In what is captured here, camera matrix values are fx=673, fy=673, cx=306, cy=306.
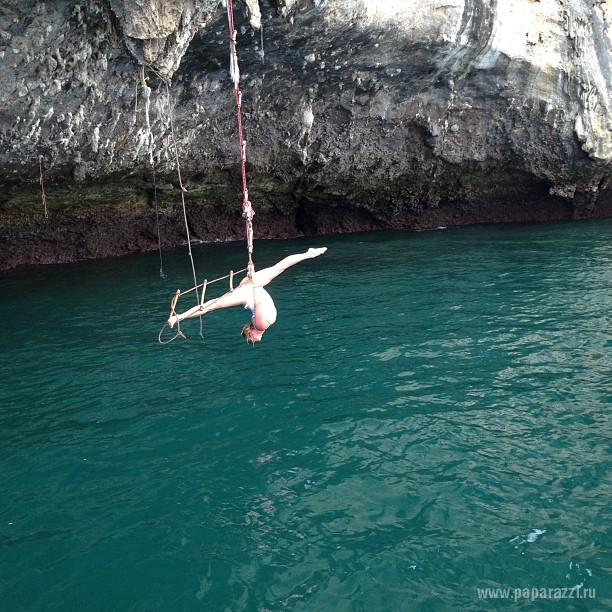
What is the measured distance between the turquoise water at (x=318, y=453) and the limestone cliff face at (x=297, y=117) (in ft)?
14.5

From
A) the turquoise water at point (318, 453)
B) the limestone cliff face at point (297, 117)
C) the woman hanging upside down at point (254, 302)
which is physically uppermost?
the limestone cliff face at point (297, 117)

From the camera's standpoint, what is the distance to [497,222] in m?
20.8

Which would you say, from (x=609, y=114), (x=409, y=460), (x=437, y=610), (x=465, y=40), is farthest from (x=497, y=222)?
(x=437, y=610)

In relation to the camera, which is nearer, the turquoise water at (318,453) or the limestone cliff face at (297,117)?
the turquoise water at (318,453)

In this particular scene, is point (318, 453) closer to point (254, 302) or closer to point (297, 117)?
point (254, 302)

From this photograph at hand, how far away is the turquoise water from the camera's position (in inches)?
217

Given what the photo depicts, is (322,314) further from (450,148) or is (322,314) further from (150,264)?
(450,148)

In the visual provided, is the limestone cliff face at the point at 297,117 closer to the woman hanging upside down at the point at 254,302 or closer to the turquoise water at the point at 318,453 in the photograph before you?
the turquoise water at the point at 318,453

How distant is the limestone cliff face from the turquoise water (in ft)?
14.5

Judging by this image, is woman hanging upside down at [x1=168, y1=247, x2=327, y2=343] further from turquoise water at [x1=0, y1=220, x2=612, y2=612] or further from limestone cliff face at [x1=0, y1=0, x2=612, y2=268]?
limestone cliff face at [x1=0, y1=0, x2=612, y2=268]

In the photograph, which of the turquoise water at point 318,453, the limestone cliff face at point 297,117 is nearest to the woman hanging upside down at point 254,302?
the turquoise water at point 318,453

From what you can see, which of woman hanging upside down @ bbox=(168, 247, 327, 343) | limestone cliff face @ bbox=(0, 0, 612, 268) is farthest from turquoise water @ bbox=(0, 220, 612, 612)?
limestone cliff face @ bbox=(0, 0, 612, 268)

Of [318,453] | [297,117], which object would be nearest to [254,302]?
[318,453]

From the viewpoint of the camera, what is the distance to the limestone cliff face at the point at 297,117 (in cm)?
1273
